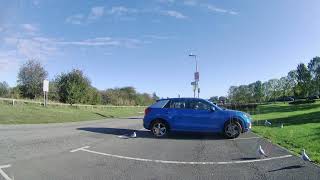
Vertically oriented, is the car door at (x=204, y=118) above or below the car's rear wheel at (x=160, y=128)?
above

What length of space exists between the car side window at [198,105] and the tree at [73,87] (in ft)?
135

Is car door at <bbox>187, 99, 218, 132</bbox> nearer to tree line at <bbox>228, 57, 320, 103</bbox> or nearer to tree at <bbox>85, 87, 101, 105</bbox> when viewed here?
tree at <bbox>85, 87, 101, 105</bbox>

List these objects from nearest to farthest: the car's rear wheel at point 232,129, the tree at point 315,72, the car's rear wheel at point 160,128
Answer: the car's rear wheel at point 232,129 → the car's rear wheel at point 160,128 → the tree at point 315,72

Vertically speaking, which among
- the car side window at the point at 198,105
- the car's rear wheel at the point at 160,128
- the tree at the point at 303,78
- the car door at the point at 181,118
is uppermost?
the tree at the point at 303,78

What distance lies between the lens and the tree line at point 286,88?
10188 cm

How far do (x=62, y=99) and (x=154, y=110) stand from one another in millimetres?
41913

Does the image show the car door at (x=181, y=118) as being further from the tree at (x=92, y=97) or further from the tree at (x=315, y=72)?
the tree at (x=315, y=72)

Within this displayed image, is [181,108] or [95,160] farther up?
[181,108]

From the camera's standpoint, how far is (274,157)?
1070 cm

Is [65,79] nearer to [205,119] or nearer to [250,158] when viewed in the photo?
[205,119]

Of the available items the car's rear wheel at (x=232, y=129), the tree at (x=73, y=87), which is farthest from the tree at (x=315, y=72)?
the car's rear wheel at (x=232, y=129)

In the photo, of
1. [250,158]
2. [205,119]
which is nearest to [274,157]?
[250,158]

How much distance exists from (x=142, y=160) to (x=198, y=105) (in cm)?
693

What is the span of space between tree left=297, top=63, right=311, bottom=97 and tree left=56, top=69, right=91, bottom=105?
6207cm
